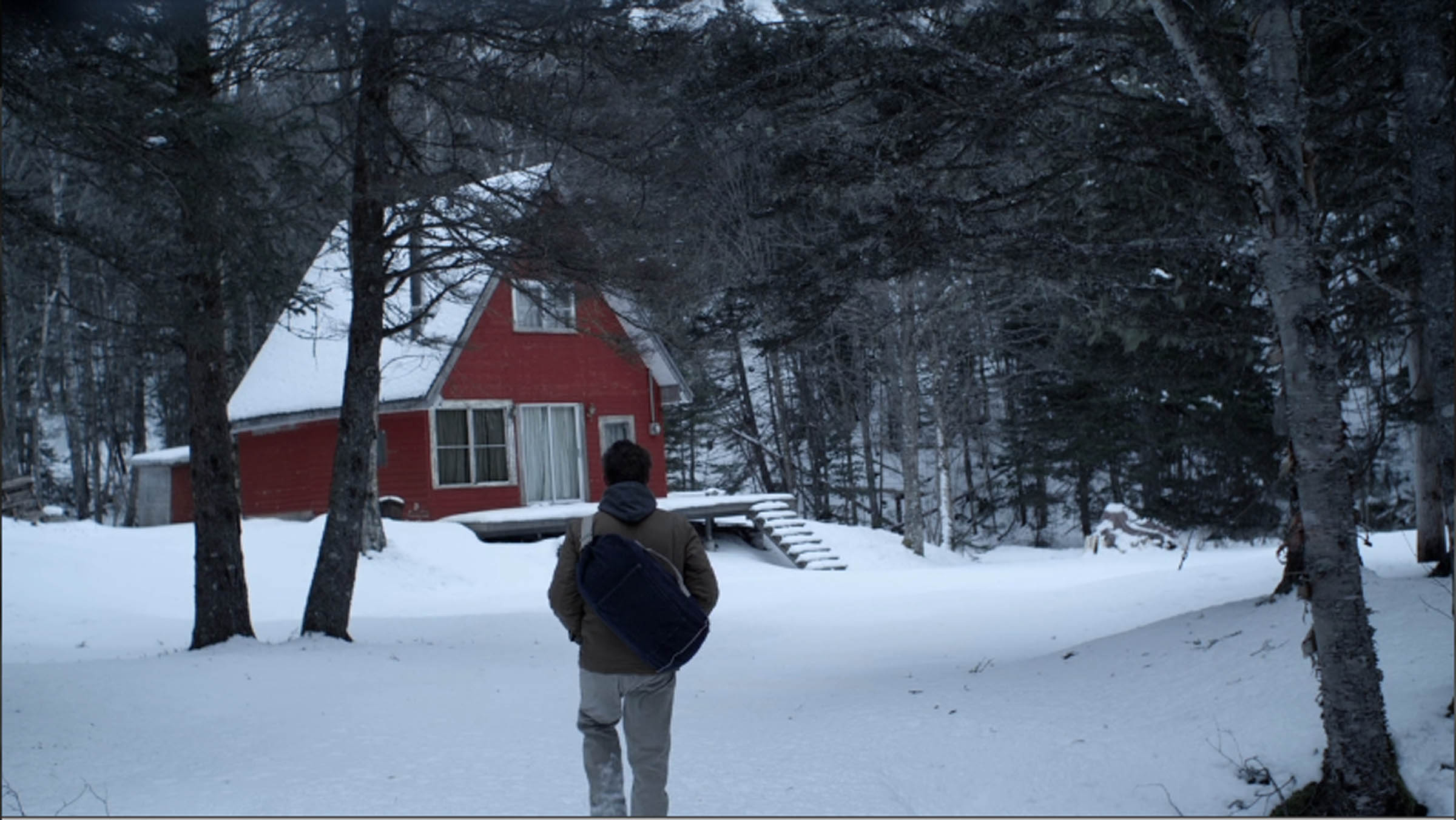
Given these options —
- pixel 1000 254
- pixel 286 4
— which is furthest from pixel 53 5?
pixel 1000 254

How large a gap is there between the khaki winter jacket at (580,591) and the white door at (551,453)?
19576 millimetres

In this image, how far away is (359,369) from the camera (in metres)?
11.6

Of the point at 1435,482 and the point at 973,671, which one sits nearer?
the point at 973,671

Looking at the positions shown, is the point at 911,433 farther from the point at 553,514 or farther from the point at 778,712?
the point at 778,712

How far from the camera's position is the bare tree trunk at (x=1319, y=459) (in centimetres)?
541

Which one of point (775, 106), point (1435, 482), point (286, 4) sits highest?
point (286, 4)

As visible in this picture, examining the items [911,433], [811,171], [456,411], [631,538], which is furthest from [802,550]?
[631,538]

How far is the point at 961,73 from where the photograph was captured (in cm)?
774

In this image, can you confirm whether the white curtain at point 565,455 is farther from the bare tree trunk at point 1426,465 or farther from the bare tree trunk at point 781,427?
the bare tree trunk at point 1426,465

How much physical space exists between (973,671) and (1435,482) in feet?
17.6

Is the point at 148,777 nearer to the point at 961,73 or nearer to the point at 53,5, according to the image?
the point at 53,5

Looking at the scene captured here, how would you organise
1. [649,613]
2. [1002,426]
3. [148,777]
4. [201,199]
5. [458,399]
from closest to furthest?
[649,613] → [148,777] → [201,199] → [458,399] → [1002,426]

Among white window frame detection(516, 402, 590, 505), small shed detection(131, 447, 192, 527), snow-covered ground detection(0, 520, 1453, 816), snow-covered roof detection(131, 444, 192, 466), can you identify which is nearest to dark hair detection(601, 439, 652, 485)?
snow-covered ground detection(0, 520, 1453, 816)

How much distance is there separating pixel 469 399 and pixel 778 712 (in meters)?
16.1
